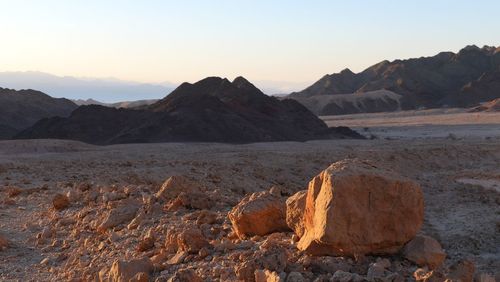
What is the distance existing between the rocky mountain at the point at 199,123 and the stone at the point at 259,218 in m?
29.2

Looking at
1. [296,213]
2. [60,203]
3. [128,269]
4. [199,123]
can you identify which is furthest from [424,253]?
[199,123]

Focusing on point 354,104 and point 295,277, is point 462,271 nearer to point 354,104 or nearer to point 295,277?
point 295,277

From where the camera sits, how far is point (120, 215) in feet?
29.3

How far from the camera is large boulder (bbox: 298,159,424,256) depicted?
211 inches

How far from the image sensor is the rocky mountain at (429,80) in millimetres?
85438

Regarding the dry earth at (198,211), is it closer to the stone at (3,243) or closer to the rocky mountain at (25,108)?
the stone at (3,243)

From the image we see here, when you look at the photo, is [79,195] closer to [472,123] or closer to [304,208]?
[304,208]

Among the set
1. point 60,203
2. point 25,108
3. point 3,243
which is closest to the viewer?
point 3,243

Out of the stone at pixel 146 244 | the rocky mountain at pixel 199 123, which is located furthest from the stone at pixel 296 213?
the rocky mountain at pixel 199 123

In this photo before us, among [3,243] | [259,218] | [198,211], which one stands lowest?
[3,243]

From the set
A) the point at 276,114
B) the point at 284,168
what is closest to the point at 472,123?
the point at 276,114

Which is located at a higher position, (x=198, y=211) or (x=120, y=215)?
(x=198, y=211)

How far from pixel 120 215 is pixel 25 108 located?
187 ft

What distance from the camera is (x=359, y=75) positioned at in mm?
120750
